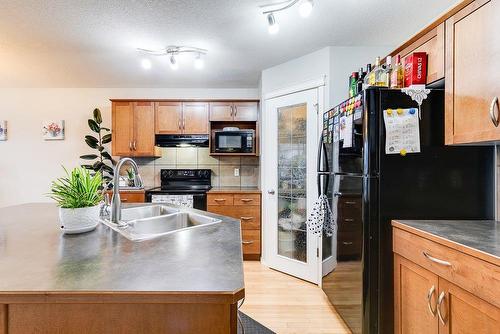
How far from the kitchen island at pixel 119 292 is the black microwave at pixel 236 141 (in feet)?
8.87

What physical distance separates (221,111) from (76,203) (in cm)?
266

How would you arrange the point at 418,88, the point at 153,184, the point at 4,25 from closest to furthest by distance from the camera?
the point at 418,88 → the point at 4,25 → the point at 153,184

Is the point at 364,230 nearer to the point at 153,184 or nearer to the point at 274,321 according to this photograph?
the point at 274,321

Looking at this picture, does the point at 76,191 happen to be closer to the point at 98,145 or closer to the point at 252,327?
the point at 252,327

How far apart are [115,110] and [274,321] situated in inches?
130

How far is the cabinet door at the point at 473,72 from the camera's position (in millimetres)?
1256

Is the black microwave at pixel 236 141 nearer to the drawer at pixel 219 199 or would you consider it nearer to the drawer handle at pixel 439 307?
the drawer at pixel 219 199

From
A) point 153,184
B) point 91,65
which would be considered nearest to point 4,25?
point 91,65

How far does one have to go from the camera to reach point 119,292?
0.69 metres

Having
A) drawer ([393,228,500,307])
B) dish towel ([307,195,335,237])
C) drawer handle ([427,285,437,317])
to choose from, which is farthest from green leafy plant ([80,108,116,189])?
drawer handle ([427,285,437,317])

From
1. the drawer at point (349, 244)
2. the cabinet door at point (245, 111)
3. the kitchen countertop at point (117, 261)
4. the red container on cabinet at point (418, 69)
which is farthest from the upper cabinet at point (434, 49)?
the cabinet door at point (245, 111)

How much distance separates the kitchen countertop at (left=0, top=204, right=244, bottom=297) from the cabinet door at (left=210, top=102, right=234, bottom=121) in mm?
2540

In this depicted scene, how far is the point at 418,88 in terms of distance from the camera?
158 centimetres

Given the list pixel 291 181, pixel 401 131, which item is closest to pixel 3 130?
pixel 291 181
